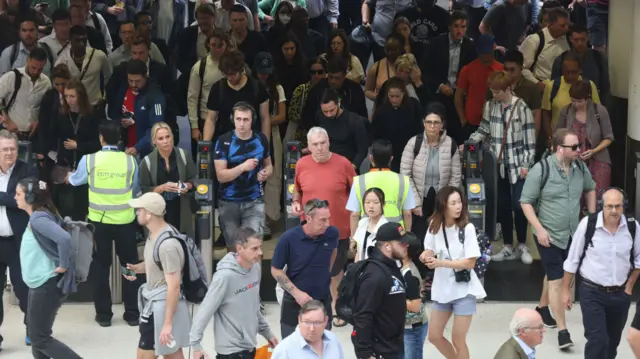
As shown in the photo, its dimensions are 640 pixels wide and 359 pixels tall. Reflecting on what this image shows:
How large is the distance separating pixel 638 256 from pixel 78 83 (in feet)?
18.4

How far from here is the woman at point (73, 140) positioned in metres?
12.9

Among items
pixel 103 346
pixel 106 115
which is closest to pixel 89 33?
pixel 106 115

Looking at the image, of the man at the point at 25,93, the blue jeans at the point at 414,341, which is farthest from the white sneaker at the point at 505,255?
the man at the point at 25,93

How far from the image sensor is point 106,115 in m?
14.3

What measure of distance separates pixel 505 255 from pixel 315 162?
8.84ft

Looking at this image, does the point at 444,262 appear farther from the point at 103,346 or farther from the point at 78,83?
the point at 78,83

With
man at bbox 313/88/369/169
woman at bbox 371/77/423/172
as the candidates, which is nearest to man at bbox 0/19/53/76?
man at bbox 313/88/369/169

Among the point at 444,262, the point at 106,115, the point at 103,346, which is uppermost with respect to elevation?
the point at 106,115

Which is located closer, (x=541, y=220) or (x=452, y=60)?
(x=541, y=220)

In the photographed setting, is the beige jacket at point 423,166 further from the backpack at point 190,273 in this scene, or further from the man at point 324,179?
the backpack at point 190,273

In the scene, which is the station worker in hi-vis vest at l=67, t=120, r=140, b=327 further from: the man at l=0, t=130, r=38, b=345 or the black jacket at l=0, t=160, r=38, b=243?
the man at l=0, t=130, r=38, b=345

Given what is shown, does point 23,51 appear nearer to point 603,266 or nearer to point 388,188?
point 388,188

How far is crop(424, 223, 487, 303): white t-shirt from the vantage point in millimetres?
10070

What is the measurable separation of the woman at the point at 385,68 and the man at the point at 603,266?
14.5 ft
